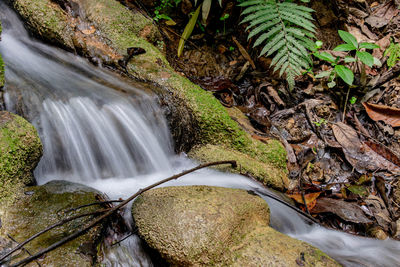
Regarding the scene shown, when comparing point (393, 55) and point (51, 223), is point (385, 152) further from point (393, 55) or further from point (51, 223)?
point (51, 223)

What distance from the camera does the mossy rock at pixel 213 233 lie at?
167cm

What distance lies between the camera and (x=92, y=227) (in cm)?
183

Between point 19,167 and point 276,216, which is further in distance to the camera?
point 276,216

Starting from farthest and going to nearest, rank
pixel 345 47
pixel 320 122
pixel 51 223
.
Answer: pixel 320 122 < pixel 345 47 < pixel 51 223

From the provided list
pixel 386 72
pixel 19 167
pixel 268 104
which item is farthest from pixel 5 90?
pixel 386 72

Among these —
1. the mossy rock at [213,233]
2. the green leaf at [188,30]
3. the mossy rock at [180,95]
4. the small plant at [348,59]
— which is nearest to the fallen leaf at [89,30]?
the mossy rock at [180,95]

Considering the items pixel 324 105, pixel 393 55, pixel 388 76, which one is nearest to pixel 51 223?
pixel 324 105

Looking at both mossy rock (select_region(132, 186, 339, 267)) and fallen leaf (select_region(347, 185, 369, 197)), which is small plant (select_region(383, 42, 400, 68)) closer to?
fallen leaf (select_region(347, 185, 369, 197))

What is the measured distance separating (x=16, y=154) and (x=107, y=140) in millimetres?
857

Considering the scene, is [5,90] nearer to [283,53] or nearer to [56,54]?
[56,54]

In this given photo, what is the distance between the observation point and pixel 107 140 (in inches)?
110

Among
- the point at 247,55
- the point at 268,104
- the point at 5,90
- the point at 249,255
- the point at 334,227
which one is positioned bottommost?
the point at 334,227

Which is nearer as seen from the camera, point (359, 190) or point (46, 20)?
point (359, 190)

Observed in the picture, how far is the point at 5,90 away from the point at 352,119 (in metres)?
4.00
